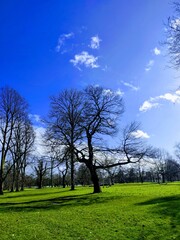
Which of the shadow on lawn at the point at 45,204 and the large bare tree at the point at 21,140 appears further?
the large bare tree at the point at 21,140

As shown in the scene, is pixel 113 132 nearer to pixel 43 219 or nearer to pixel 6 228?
pixel 43 219

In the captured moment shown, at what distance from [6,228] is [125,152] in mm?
19336

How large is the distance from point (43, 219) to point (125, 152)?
16847mm

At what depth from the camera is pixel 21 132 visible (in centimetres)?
5038

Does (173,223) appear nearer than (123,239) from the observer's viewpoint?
No

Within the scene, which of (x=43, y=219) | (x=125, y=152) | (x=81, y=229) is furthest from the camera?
(x=125, y=152)

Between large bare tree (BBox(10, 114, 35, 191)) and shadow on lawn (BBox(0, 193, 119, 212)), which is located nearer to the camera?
shadow on lawn (BBox(0, 193, 119, 212))

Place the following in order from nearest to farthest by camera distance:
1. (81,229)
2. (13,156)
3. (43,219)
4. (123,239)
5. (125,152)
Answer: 1. (123,239)
2. (81,229)
3. (43,219)
4. (125,152)
5. (13,156)

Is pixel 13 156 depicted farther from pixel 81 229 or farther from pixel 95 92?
pixel 81 229

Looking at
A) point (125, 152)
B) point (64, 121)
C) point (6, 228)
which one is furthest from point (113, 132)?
point (6, 228)

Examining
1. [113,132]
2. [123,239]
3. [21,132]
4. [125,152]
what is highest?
[21,132]

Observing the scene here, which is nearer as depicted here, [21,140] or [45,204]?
Answer: [45,204]

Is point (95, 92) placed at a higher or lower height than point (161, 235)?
higher

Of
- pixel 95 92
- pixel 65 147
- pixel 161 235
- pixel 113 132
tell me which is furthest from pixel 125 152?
pixel 161 235
